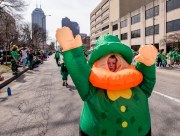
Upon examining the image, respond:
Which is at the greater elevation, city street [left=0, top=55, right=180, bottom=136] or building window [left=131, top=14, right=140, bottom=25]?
building window [left=131, top=14, right=140, bottom=25]

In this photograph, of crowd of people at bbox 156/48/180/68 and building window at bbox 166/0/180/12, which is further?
building window at bbox 166/0/180/12

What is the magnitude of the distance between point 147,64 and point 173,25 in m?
45.0

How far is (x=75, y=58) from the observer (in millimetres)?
2787

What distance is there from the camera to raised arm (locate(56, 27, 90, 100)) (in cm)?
272

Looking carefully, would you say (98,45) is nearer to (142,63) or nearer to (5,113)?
(142,63)

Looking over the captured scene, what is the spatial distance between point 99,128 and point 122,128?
0.25 meters

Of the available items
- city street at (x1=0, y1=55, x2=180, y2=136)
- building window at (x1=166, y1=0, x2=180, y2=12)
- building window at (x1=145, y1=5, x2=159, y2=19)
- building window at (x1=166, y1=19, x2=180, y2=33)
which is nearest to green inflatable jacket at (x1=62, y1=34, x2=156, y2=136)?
city street at (x1=0, y1=55, x2=180, y2=136)

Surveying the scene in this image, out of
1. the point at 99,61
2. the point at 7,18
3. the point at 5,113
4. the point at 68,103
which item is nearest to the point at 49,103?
the point at 68,103

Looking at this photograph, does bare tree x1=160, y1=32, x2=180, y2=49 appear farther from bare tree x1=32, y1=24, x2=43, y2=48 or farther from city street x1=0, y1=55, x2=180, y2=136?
bare tree x1=32, y1=24, x2=43, y2=48

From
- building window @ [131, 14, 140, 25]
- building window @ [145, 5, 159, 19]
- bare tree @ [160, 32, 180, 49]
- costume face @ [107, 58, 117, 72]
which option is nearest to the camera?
costume face @ [107, 58, 117, 72]

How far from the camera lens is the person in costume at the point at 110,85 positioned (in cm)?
275

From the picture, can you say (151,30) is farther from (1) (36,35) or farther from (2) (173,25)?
(1) (36,35)

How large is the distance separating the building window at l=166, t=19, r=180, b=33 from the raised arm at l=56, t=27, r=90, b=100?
143 ft

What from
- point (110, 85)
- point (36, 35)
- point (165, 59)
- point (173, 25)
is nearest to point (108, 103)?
point (110, 85)
